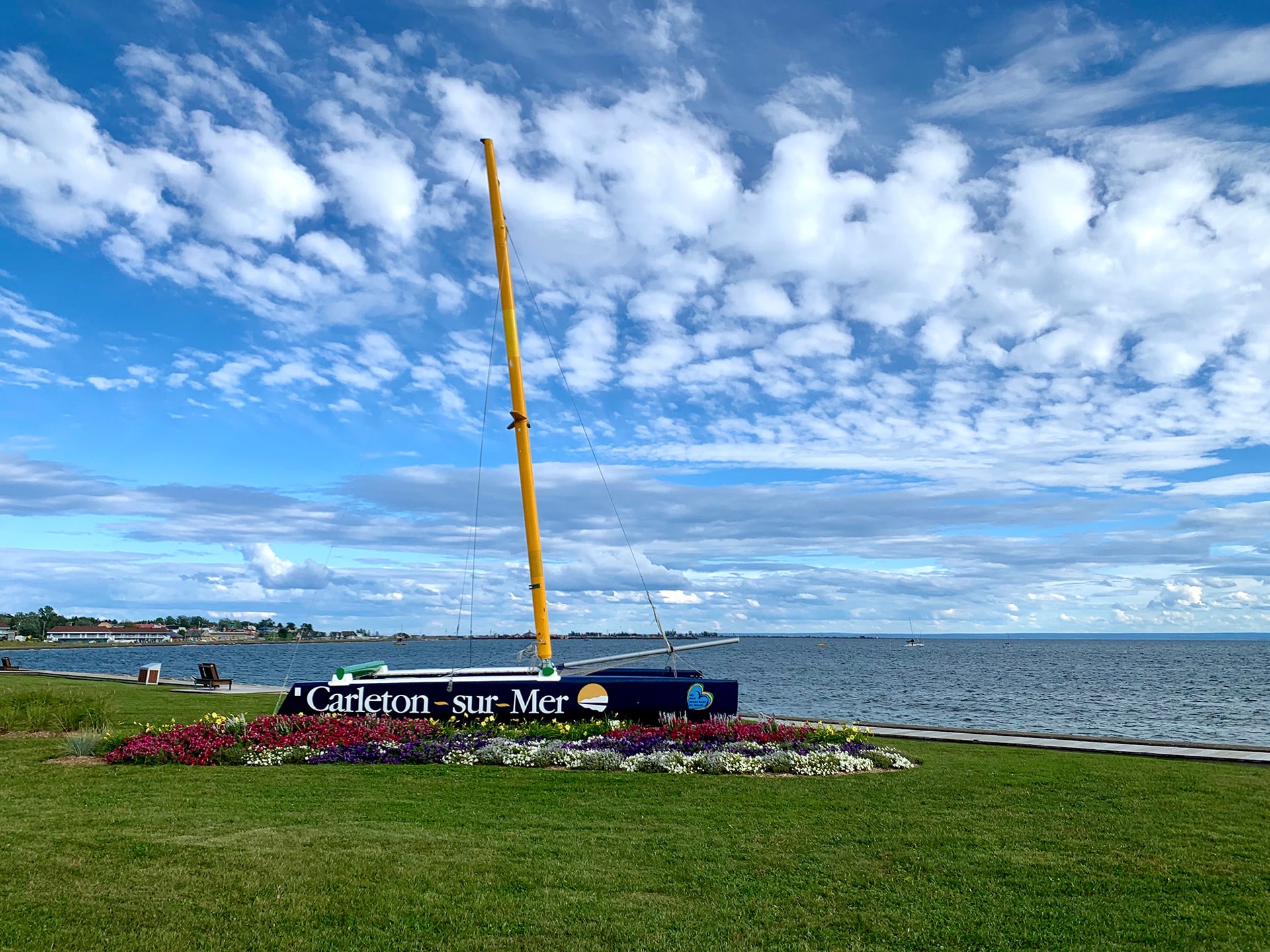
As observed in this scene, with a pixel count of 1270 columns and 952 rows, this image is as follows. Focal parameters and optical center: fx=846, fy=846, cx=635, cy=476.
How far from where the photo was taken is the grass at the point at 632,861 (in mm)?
6879

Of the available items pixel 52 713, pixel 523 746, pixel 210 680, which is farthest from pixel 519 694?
pixel 210 680

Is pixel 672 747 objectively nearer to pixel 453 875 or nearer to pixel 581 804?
pixel 581 804

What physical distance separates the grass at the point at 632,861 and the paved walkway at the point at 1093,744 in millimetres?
3032

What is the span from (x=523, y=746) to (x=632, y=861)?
764 centimetres

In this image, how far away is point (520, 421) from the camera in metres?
21.3

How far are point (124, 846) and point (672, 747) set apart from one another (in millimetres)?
9337

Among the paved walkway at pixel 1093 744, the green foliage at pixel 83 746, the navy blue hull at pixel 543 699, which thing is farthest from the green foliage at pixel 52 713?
the paved walkway at pixel 1093 744

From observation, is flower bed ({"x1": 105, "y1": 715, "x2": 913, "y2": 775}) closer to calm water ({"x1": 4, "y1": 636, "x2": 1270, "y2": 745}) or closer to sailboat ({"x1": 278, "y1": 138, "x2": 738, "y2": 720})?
sailboat ({"x1": 278, "y1": 138, "x2": 738, "y2": 720})

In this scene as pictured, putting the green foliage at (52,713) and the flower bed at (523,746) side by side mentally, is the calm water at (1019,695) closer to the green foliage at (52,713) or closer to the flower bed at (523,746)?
the flower bed at (523,746)

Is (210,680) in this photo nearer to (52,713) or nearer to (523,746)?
(52,713)

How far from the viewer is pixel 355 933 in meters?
6.75

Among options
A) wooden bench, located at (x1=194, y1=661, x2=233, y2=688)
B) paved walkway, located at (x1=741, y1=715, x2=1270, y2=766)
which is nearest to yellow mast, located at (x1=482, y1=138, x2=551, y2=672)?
paved walkway, located at (x1=741, y1=715, x2=1270, y2=766)

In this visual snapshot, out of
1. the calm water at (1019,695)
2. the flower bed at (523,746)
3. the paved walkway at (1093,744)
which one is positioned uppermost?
the flower bed at (523,746)

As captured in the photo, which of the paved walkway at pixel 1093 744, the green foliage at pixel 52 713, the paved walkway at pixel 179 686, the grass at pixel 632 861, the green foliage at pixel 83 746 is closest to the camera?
the grass at pixel 632 861
